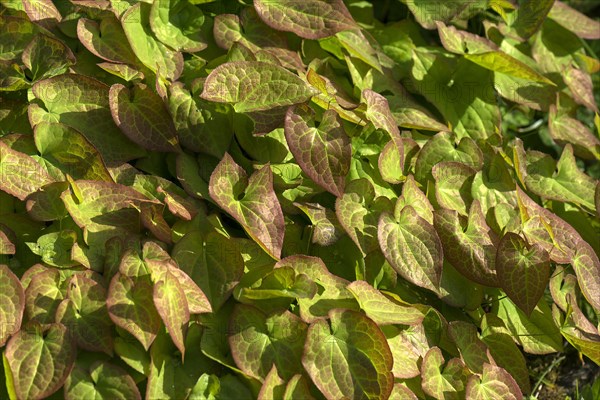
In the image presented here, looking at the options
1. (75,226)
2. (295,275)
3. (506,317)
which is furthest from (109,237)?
(506,317)

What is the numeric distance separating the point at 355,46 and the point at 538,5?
0.70m

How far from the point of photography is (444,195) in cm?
209

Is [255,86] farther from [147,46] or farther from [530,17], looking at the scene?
[530,17]

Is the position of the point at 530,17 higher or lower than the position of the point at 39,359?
higher

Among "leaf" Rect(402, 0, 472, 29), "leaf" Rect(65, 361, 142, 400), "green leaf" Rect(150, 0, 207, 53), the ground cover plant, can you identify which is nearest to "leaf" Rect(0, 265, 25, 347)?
the ground cover plant

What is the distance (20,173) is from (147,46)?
513 mm

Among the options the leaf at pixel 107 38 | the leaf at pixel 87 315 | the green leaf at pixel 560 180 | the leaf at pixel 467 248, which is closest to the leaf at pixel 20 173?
the leaf at pixel 87 315

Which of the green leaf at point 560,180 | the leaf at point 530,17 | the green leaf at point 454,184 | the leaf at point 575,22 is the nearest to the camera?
the green leaf at point 454,184

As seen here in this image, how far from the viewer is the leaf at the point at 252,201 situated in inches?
68.4

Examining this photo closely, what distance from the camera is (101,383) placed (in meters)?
1.59

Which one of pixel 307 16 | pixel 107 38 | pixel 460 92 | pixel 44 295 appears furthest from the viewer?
pixel 460 92

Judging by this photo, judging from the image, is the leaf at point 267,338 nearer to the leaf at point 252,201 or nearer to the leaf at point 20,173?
the leaf at point 252,201

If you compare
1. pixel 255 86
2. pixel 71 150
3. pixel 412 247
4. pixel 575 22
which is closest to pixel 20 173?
pixel 71 150

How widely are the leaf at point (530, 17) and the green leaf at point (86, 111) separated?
136 centimetres
